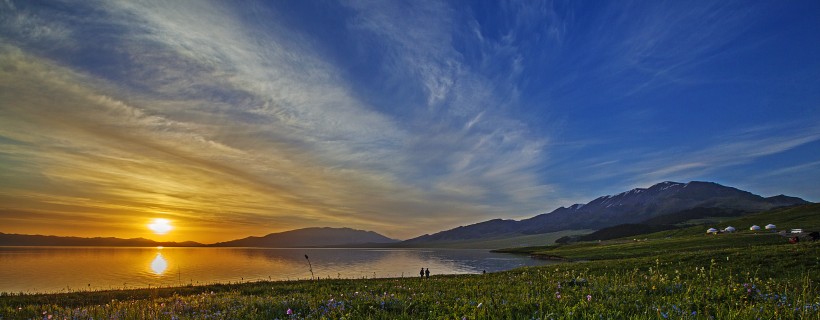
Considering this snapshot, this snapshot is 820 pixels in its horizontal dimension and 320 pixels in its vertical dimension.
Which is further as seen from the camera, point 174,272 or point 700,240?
point 174,272

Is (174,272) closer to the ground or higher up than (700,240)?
closer to the ground

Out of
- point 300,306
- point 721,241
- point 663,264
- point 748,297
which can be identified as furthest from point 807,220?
point 300,306

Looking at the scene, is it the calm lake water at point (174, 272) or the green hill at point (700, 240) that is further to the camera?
the green hill at point (700, 240)

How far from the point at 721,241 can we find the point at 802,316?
83954 millimetres

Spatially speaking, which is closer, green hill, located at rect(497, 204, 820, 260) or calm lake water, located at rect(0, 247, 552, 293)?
calm lake water, located at rect(0, 247, 552, 293)

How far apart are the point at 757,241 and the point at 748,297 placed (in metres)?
79.0

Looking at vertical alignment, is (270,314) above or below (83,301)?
above

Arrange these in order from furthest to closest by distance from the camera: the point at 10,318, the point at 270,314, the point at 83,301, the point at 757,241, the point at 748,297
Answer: the point at 757,241
the point at 83,301
the point at 10,318
the point at 270,314
the point at 748,297

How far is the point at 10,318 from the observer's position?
498 inches

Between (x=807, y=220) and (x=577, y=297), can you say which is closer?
(x=577, y=297)

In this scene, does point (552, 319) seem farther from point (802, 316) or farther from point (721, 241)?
point (721, 241)

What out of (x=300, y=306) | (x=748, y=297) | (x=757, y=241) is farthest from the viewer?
(x=757, y=241)

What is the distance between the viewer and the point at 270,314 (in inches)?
351

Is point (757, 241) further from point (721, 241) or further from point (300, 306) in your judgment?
point (300, 306)
